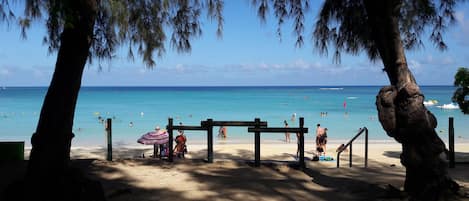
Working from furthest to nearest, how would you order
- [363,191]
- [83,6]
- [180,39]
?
[180,39] → [363,191] → [83,6]

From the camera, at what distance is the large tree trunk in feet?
16.8

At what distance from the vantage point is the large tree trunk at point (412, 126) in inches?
202

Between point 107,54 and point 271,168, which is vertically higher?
point 107,54

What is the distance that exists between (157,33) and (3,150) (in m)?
4.41

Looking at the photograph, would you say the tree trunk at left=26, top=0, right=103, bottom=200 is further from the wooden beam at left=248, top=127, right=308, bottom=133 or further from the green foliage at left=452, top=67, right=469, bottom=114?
the green foliage at left=452, top=67, right=469, bottom=114

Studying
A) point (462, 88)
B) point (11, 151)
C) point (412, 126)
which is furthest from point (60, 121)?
point (462, 88)

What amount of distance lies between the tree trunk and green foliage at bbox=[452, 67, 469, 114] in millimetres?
9537

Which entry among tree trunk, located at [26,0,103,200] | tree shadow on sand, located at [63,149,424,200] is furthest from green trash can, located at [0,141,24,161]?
tree trunk, located at [26,0,103,200]

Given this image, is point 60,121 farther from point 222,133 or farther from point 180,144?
point 222,133

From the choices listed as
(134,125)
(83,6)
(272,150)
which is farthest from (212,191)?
(134,125)

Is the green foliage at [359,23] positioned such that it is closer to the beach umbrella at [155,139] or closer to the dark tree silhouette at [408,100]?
the dark tree silhouette at [408,100]

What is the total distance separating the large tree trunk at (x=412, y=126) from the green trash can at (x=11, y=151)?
720 centimetres

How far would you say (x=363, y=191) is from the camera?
6254mm

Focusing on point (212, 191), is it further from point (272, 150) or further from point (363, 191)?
point (272, 150)
